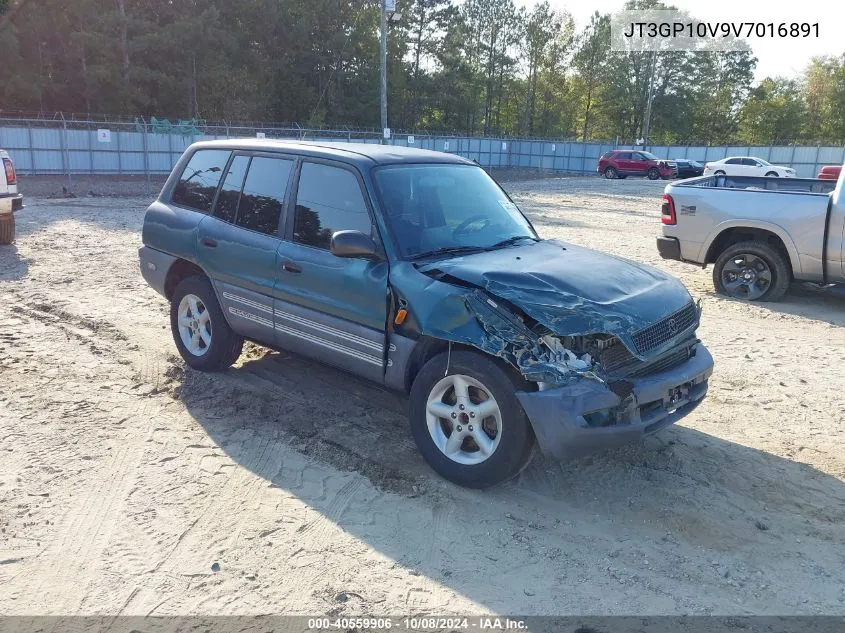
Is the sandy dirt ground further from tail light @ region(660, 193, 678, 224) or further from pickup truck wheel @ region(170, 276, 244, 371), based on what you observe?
tail light @ region(660, 193, 678, 224)

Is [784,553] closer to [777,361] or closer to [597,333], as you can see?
[597,333]

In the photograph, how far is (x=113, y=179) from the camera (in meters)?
26.2

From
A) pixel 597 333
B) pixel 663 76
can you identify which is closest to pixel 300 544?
pixel 597 333

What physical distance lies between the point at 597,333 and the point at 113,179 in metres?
26.2

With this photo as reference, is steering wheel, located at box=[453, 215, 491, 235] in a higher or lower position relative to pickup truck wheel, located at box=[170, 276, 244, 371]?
higher

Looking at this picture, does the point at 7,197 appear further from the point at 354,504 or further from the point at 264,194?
the point at 354,504

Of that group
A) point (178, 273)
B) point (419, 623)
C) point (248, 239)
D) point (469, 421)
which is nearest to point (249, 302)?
point (248, 239)

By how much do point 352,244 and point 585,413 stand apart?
1696mm

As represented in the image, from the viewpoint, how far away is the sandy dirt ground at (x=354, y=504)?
3.26m

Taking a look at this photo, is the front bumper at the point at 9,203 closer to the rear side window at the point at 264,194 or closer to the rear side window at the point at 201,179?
the rear side window at the point at 201,179

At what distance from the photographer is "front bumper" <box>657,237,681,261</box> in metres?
9.65

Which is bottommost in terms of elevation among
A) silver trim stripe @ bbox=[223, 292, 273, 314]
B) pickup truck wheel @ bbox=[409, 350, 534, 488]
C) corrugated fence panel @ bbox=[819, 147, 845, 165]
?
pickup truck wheel @ bbox=[409, 350, 534, 488]

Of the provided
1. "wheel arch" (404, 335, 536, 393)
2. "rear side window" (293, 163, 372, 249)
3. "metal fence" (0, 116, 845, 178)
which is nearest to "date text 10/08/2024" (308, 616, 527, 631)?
"wheel arch" (404, 335, 536, 393)

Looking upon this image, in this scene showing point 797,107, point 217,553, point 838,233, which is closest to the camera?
point 217,553
